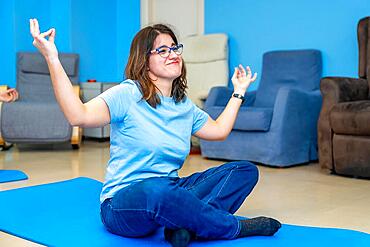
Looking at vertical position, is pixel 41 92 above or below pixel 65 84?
below

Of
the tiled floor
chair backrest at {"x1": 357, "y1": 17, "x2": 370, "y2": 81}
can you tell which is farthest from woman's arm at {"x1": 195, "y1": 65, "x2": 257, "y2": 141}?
chair backrest at {"x1": 357, "y1": 17, "x2": 370, "y2": 81}

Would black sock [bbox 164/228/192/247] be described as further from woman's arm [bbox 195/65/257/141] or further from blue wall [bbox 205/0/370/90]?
blue wall [bbox 205/0/370/90]

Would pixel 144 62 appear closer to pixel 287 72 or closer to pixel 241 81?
pixel 241 81

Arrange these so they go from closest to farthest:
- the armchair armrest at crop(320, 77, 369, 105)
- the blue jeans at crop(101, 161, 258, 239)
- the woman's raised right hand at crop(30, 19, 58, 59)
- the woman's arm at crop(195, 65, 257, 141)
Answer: the woman's raised right hand at crop(30, 19, 58, 59)
the blue jeans at crop(101, 161, 258, 239)
the woman's arm at crop(195, 65, 257, 141)
the armchair armrest at crop(320, 77, 369, 105)

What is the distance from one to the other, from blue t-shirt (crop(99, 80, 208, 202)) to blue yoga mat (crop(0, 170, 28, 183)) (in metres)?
1.61

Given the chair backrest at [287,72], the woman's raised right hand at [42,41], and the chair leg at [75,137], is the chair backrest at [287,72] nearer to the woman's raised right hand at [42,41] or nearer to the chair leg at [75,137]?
the chair leg at [75,137]

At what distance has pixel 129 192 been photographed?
1.78 m

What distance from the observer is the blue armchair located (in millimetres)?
4090

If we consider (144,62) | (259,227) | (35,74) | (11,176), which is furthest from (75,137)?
(259,227)

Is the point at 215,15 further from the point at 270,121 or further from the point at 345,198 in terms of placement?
the point at 345,198

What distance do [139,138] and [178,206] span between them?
282 mm

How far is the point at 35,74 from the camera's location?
566cm

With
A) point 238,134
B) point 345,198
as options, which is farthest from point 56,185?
point 238,134

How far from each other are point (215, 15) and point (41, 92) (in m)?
1.90
